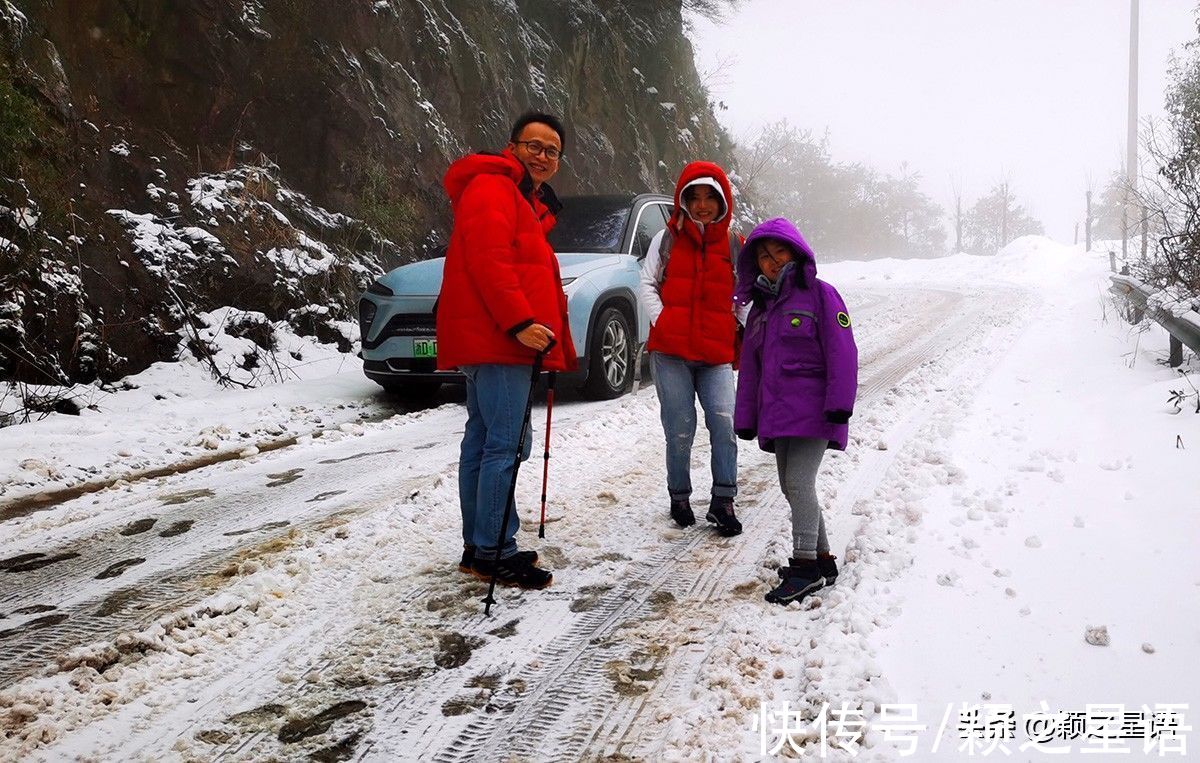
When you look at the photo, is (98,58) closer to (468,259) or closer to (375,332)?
(375,332)

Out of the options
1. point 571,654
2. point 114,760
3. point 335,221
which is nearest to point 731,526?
point 571,654

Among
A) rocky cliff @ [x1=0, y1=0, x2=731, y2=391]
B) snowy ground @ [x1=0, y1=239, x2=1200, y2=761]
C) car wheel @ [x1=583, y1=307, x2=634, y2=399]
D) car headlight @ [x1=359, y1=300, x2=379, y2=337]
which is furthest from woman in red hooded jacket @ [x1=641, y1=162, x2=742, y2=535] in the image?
rocky cliff @ [x1=0, y1=0, x2=731, y2=391]

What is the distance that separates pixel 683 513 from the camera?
4332 millimetres

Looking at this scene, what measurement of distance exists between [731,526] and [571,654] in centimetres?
145

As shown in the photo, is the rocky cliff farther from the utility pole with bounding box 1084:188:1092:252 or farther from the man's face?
the utility pole with bounding box 1084:188:1092:252

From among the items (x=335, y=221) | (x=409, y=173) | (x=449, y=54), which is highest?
(x=449, y=54)

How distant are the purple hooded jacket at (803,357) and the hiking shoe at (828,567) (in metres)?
0.49

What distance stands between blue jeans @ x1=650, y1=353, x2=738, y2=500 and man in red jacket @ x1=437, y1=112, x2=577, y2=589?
83cm

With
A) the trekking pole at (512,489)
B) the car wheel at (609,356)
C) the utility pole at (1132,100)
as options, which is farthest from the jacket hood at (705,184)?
the utility pole at (1132,100)

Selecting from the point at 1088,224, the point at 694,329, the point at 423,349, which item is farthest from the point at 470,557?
the point at 1088,224

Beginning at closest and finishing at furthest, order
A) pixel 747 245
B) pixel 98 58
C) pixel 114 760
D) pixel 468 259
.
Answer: pixel 114 760 < pixel 468 259 < pixel 747 245 < pixel 98 58

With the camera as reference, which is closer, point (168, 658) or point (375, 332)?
point (168, 658)

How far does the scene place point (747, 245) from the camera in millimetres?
3615

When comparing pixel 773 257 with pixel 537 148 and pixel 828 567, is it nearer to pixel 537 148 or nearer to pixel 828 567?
pixel 537 148
